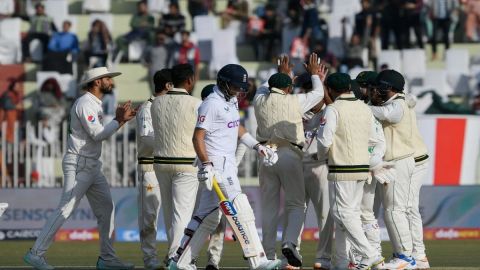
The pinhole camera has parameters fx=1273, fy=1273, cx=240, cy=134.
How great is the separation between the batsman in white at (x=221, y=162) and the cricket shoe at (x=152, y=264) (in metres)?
1.29

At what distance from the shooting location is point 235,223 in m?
12.3

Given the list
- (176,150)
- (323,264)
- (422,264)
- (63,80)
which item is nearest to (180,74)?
(176,150)

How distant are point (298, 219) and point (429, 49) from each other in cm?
1465

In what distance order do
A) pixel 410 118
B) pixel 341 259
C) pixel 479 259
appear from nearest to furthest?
pixel 341 259
pixel 410 118
pixel 479 259

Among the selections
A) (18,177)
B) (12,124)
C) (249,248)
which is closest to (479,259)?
(249,248)

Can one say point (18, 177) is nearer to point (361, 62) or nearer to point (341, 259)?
point (361, 62)

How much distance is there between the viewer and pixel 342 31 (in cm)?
2716

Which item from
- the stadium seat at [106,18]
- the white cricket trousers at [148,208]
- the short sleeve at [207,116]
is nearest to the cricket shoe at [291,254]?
the white cricket trousers at [148,208]

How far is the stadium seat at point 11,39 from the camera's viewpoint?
90.3 ft

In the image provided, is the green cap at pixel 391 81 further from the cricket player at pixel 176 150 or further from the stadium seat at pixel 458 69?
the stadium seat at pixel 458 69

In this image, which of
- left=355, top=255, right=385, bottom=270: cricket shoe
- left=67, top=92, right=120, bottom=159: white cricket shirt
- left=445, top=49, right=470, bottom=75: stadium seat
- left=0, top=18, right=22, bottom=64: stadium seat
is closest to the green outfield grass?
left=67, top=92, right=120, bottom=159: white cricket shirt

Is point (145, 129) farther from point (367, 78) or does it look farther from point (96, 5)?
point (96, 5)

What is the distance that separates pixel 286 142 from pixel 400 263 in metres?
1.80

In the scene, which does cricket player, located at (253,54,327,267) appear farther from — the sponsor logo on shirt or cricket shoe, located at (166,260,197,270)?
cricket shoe, located at (166,260,197,270)
